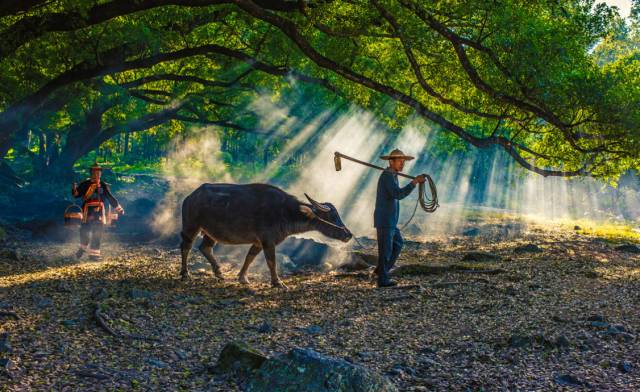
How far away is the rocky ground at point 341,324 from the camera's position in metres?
7.13


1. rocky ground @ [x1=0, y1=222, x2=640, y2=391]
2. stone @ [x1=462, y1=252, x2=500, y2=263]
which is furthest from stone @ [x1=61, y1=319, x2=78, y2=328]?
stone @ [x1=462, y1=252, x2=500, y2=263]

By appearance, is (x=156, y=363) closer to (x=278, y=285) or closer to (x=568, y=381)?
(x=568, y=381)

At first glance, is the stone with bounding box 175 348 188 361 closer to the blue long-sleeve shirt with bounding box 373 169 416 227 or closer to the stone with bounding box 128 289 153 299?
the stone with bounding box 128 289 153 299

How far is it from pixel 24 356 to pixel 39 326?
1.55 metres

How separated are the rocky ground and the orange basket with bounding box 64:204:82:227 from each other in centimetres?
294

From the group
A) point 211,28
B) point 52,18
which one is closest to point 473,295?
point 52,18

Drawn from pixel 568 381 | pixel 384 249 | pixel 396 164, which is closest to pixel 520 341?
pixel 568 381

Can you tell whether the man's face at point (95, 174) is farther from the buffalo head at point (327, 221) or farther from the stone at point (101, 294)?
the buffalo head at point (327, 221)

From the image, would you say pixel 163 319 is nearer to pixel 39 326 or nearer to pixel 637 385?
pixel 39 326

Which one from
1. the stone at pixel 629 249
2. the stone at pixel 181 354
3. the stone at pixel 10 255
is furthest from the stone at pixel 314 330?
the stone at pixel 629 249

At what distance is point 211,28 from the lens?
850 inches

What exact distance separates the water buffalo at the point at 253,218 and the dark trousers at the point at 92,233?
4227mm

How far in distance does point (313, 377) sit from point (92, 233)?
12540 mm

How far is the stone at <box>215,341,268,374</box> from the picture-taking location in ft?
23.2
